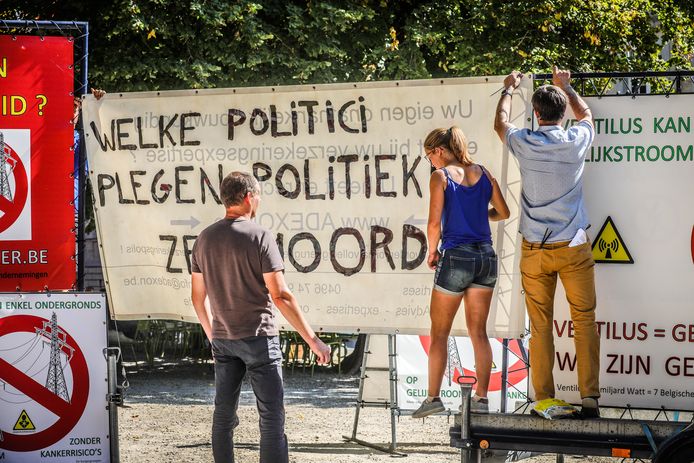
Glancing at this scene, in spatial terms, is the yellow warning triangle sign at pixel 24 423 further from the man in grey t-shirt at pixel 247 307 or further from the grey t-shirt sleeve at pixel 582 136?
the grey t-shirt sleeve at pixel 582 136

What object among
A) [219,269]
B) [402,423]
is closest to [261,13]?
[402,423]

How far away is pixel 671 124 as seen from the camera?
21.2 feet

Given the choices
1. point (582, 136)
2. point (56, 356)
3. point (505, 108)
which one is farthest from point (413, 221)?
point (56, 356)

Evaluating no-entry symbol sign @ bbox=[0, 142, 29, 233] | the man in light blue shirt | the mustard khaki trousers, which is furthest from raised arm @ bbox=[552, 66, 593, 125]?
no-entry symbol sign @ bbox=[0, 142, 29, 233]

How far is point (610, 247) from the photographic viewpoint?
6512 millimetres

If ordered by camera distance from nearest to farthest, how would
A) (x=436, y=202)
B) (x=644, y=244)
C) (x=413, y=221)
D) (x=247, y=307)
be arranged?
(x=247, y=307) < (x=436, y=202) < (x=644, y=244) < (x=413, y=221)

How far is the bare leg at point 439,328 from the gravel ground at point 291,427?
2.99 meters

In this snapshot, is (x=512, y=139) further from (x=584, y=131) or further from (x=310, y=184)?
(x=310, y=184)

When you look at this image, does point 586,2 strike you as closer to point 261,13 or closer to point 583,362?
point 261,13

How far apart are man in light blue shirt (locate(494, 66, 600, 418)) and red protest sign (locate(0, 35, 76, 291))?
137 inches

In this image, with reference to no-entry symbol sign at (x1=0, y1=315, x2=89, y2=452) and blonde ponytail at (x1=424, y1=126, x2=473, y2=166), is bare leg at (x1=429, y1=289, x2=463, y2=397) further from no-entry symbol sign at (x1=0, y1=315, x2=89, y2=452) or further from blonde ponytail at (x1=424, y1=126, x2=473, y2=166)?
no-entry symbol sign at (x1=0, y1=315, x2=89, y2=452)

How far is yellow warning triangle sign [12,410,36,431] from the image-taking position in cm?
743

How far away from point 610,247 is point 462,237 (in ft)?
3.12

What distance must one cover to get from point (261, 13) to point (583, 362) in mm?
10643
